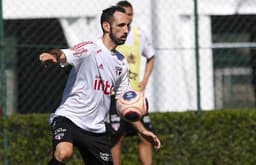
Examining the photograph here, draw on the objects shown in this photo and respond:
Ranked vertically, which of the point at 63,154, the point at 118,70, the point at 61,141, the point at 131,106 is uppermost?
the point at 118,70

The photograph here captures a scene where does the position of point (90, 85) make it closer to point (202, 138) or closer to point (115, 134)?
point (115, 134)

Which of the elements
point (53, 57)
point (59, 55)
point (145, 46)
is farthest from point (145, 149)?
point (53, 57)

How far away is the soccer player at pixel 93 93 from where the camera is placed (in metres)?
7.76

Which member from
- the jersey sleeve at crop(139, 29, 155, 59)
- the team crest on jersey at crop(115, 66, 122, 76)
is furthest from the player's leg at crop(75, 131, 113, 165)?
the jersey sleeve at crop(139, 29, 155, 59)

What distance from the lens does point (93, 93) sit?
784 centimetres

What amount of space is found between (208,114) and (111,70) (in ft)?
Answer: 12.1

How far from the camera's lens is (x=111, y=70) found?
25.8 ft

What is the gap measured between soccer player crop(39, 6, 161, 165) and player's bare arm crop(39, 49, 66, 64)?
0.23 m

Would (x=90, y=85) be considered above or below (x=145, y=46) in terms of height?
below

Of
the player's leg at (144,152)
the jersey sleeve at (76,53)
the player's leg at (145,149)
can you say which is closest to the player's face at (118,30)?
the jersey sleeve at (76,53)

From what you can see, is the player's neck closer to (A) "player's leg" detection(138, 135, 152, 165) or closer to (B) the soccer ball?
(B) the soccer ball

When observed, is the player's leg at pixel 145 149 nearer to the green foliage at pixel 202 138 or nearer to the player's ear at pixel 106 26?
the green foliage at pixel 202 138

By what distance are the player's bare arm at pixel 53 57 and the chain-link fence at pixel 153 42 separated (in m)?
4.58

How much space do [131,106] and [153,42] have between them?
511 centimetres
